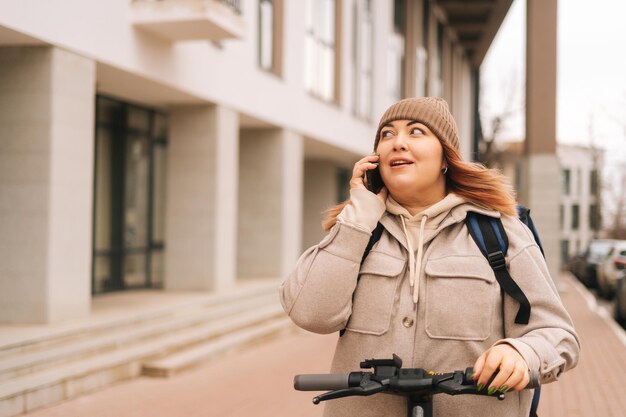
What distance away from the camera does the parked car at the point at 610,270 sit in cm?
2055

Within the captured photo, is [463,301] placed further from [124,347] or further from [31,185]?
[31,185]

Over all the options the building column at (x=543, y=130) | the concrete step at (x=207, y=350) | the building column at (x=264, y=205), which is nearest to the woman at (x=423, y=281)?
the concrete step at (x=207, y=350)

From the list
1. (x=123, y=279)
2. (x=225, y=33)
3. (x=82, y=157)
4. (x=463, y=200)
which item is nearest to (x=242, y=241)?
(x=123, y=279)

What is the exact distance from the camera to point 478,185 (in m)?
2.45

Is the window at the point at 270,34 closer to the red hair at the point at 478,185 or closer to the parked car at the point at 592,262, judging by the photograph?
the parked car at the point at 592,262

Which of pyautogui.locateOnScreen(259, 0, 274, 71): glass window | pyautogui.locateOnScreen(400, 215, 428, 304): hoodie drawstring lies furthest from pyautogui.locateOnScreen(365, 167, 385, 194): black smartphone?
pyautogui.locateOnScreen(259, 0, 274, 71): glass window

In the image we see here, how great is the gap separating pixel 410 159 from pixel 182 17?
9211 millimetres

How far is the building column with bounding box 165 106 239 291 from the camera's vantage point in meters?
14.2

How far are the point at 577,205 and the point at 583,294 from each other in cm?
6113

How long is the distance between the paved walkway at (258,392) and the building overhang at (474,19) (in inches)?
1008

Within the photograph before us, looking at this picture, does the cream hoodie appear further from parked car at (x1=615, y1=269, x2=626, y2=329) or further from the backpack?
parked car at (x1=615, y1=269, x2=626, y2=329)

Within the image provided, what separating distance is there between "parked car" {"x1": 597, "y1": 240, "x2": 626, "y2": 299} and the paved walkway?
9.49 metres

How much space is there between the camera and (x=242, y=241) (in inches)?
704

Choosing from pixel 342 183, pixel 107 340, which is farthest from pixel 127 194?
pixel 342 183
